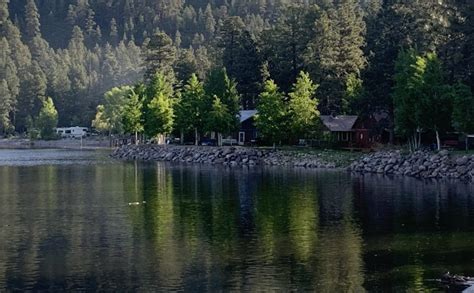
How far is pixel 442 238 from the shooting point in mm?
39750

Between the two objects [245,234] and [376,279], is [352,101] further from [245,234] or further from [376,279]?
[376,279]

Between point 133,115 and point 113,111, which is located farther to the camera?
point 113,111

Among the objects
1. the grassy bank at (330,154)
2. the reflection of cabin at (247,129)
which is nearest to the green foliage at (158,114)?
the reflection of cabin at (247,129)

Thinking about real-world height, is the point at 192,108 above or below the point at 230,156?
above

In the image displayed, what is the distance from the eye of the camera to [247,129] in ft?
385

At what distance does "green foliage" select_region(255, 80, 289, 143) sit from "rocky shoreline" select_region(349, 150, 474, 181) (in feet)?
61.7

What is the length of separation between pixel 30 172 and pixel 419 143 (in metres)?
40.3

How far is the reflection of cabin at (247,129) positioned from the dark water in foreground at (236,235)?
4535cm

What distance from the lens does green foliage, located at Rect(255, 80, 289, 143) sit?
102812 millimetres

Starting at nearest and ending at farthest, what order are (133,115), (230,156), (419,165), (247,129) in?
(419,165), (230,156), (247,129), (133,115)

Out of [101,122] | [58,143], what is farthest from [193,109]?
[58,143]

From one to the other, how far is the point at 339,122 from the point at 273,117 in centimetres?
832

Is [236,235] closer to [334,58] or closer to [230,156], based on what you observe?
[230,156]

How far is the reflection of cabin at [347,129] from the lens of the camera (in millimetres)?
103188
